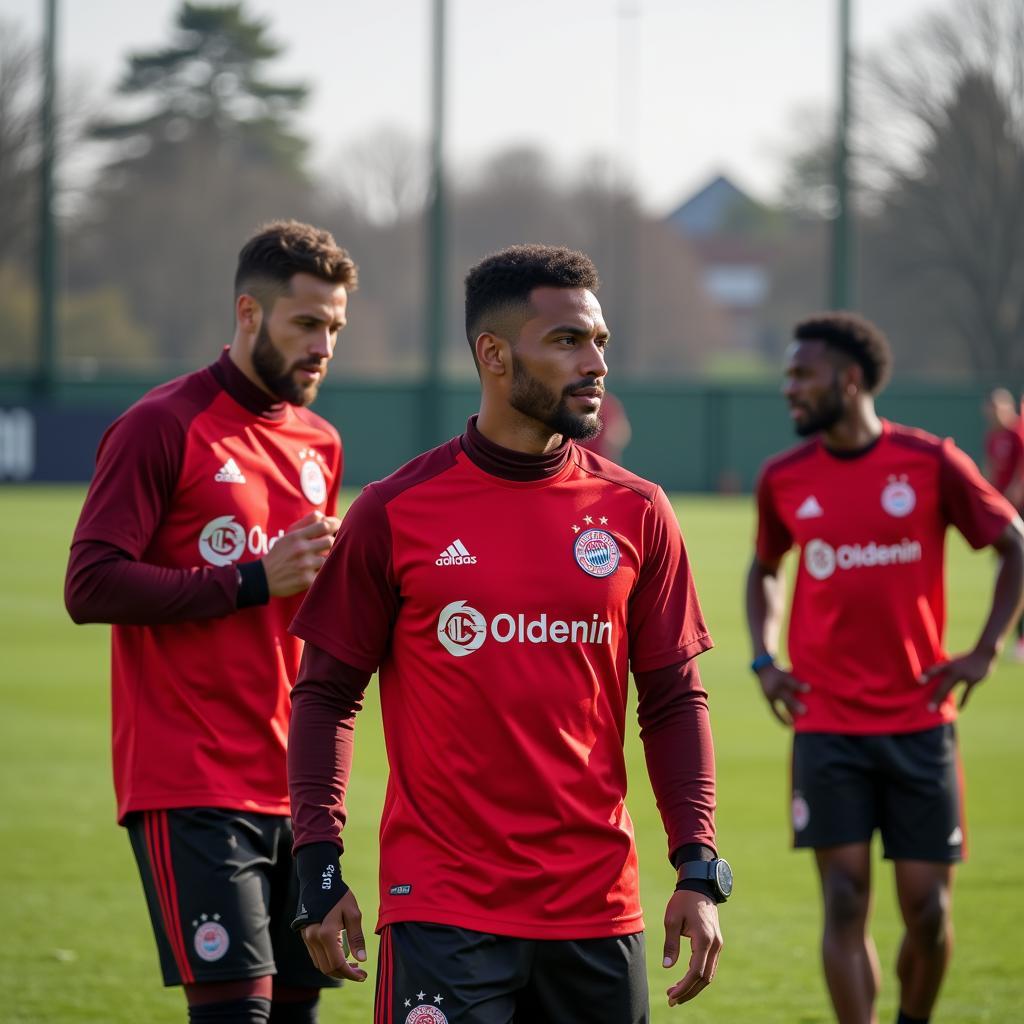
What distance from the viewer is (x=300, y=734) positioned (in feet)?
12.1

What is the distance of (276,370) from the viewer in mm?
4965

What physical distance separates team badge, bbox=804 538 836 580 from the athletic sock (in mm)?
2686

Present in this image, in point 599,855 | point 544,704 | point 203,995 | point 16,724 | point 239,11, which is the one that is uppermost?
point 239,11

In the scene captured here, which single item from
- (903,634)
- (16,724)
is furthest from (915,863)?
(16,724)

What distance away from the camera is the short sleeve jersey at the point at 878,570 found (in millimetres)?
6137

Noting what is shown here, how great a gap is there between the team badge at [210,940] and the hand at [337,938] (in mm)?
1105

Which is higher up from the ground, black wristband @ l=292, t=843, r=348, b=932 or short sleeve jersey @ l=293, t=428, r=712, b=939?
short sleeve jersey @ l=293, t=428, r=712, b=939

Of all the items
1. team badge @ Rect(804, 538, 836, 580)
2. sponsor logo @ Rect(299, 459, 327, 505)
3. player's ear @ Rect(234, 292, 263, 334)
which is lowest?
team badge @ Rect(804, 538, 836, 580)

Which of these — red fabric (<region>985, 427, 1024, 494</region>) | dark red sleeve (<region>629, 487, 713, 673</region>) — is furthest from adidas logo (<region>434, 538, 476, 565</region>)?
red fabric (<region>985, 427, 1024, 494</region>)

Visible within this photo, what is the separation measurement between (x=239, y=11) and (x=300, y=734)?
57639 mm

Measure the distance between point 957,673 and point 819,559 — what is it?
25.1 inches

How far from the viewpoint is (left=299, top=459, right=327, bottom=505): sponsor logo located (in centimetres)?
508

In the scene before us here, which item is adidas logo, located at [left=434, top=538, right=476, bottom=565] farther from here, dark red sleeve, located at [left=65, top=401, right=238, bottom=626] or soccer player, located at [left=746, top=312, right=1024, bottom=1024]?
soccer player, located at [left=746, top=312, right=1024, bottom=1024]

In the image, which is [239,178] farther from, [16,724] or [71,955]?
[71,955]
